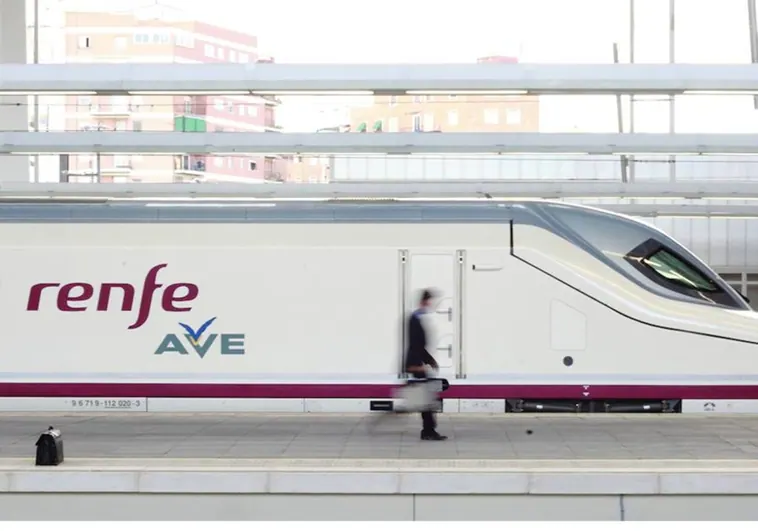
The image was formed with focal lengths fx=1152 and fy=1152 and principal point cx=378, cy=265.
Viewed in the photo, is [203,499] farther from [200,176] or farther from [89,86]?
[200,176]

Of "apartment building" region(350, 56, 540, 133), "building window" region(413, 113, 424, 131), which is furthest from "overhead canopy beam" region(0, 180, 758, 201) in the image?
"building window" region(413, 113, 424, 131)

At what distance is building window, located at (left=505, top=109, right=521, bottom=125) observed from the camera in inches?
922

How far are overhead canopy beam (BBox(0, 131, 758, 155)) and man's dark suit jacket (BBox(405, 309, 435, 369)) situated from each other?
5.35 meters

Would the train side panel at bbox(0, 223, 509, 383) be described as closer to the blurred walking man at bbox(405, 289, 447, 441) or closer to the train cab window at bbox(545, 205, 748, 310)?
the train cab window at bbox(545, 205, 748, 310)

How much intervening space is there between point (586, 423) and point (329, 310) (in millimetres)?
3424

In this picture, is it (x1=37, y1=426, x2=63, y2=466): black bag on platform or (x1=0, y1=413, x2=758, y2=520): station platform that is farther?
(x1=37, y1=426, x2=63, y2=466): black bag on platform

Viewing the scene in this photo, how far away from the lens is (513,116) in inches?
926

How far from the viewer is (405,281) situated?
43.0ft

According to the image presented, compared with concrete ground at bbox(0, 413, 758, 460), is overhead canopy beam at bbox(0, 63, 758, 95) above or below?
above

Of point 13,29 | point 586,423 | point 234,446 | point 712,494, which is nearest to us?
point 712,494

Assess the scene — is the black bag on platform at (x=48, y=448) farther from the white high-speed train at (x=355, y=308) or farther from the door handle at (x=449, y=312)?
the door handle at (x=449, y=312)

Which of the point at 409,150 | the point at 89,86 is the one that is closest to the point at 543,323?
the point at 409,150

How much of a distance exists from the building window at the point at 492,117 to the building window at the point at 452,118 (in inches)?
60.2

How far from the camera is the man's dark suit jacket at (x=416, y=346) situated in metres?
11.8
